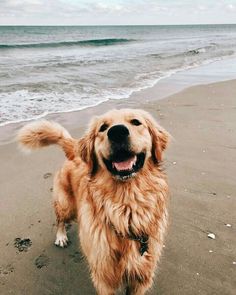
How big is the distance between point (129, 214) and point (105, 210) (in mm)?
195

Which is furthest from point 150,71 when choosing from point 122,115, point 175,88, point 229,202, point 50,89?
point 122,115

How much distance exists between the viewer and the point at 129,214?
107 inches

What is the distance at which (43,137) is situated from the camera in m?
3.62

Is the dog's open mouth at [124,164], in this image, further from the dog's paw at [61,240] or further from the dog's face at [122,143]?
the dog's paw at [61,240]

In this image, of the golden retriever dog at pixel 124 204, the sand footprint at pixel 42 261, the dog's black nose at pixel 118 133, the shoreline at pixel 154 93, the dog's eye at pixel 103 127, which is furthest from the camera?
the shoreline at pixel 154 93

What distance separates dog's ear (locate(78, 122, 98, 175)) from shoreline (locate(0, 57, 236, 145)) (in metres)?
3.27

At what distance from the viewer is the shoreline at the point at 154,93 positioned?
695cm

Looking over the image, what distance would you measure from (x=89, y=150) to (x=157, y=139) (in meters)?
0.60

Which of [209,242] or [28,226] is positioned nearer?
[209,242]

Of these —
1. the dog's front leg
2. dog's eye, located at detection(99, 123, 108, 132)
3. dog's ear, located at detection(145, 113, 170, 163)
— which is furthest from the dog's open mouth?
the dog's front leg

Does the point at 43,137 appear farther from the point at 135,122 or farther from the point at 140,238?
the point at 140,238

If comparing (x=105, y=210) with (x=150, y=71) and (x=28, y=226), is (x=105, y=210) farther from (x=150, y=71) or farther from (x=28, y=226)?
(x=150, y=71)

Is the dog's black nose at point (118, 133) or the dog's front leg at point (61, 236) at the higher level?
the dog's black nose at point (118, 133)

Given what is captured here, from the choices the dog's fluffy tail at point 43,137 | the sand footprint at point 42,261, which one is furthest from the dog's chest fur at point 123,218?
the dog's fluffy tail at point 43,137
